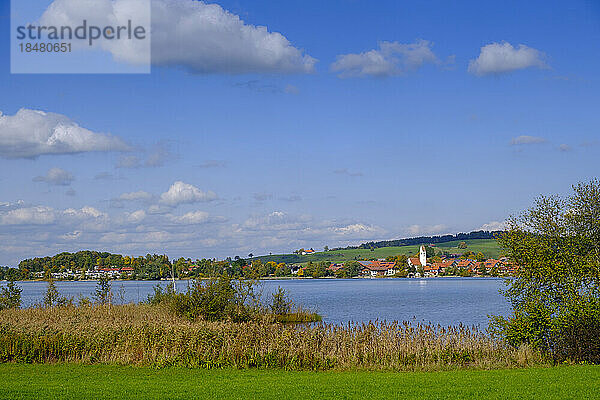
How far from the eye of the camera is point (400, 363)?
19.8 m

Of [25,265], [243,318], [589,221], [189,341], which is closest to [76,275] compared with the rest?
[25,265]

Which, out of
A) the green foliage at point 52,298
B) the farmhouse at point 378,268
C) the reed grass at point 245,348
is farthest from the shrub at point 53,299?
the farmhouse at point 378,268

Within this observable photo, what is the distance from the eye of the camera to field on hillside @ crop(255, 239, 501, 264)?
13150cm

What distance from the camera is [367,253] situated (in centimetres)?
14625

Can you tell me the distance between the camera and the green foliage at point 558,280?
65.0ft

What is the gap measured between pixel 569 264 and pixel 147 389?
13.9 m

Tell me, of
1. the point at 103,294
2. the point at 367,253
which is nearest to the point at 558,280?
the point at 103,294

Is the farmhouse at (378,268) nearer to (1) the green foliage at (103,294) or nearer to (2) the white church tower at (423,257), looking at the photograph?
(2) the white church tower at (423,257)

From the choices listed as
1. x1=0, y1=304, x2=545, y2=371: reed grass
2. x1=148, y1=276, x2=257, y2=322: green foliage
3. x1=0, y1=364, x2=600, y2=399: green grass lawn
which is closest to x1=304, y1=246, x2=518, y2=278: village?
x1=148, y1=276, x2=257, y2=322: green foliage

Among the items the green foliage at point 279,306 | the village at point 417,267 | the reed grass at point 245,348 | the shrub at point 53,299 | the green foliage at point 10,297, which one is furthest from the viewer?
the village at point 417,267

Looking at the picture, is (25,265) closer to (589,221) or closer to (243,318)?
(243,318)

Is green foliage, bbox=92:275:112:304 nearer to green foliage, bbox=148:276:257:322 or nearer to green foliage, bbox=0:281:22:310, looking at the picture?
green foliage, bbox=0:281:22:310

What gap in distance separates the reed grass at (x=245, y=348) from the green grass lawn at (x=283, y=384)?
3.41ft

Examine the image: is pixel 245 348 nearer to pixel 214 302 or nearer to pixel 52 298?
pixel 214 302
